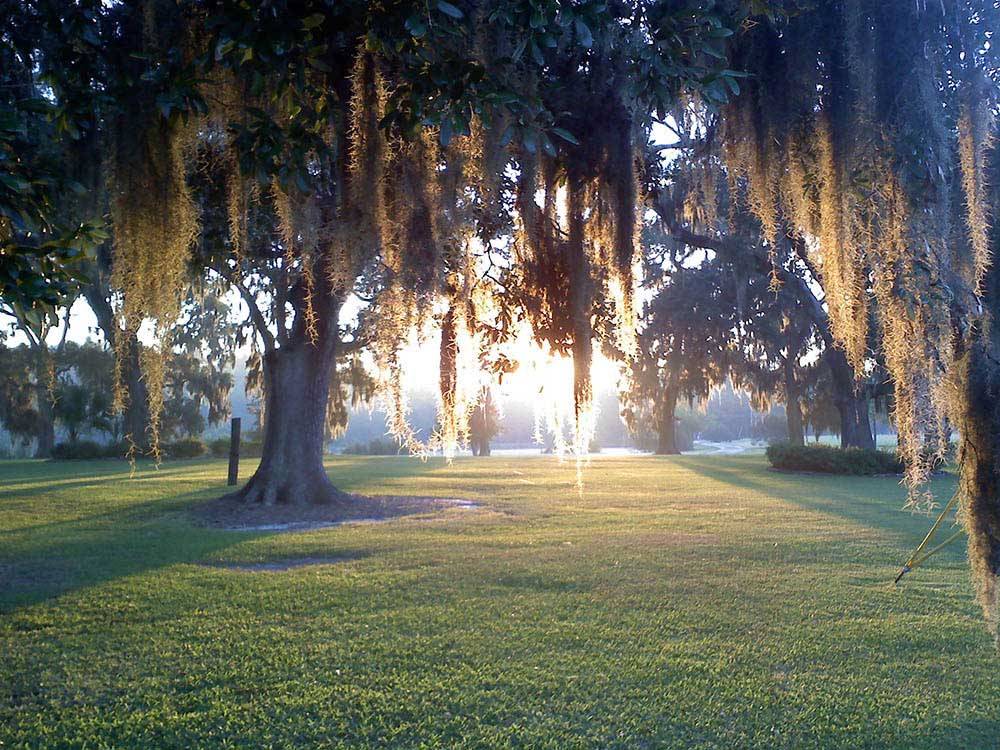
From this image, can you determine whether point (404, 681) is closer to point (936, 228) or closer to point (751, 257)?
point (936, 228)

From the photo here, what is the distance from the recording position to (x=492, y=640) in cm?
530

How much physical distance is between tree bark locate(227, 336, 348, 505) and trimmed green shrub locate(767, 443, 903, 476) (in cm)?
1436

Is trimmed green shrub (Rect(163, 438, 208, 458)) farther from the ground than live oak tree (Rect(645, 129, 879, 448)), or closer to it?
closer to it

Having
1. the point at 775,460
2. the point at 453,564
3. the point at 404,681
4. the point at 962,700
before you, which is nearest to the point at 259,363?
the point at 775,460

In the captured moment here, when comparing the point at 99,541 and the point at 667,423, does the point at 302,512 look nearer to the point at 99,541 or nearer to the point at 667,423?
the point at 99,541

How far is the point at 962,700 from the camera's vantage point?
424cm

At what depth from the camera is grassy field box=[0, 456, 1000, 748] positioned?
12.8 ft

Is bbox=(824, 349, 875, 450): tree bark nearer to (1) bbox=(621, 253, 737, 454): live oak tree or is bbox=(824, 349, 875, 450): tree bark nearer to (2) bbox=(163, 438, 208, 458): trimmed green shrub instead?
(1) bbox=(621, 253, 737, 454): live oak tree

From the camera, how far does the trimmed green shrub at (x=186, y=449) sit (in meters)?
30.6

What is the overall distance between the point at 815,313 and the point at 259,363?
16956mm

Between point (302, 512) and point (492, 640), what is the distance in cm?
776

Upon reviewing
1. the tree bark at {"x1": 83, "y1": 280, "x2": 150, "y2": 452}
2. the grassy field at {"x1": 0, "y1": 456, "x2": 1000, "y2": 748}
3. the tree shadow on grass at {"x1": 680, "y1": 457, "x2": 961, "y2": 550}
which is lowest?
the tree shadow on grass at {"x1": 680, "y1": 457, "x2": 961, "y2": 550}

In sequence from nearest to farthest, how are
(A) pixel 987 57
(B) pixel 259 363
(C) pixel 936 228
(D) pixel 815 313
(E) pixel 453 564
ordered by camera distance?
(C) pixel 936 228
(A) pixel 987 57
(E) pixel 453 564
(D) pixel 815 313
(B) pixel 259 363

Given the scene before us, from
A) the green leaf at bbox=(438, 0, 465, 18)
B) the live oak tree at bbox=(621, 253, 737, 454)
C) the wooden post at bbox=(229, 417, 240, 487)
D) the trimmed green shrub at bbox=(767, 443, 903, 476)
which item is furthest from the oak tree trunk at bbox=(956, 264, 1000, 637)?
the live oak tree at bbox=(621, 253, 737, 454)
